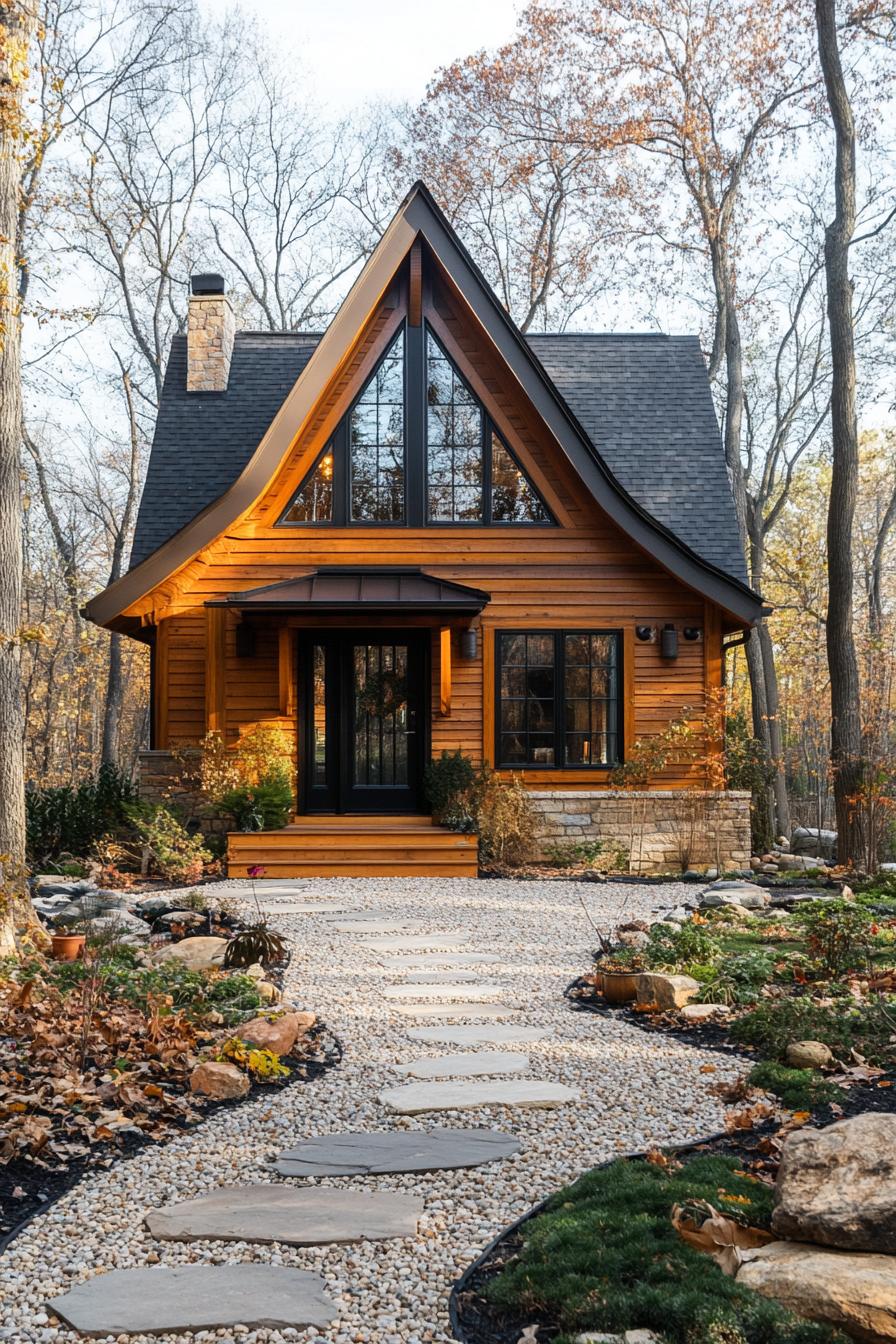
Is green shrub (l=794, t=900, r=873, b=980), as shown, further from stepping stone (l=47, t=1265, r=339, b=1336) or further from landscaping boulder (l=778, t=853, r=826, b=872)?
landscaping boulder (l=778, t=853, r=826, b=872)

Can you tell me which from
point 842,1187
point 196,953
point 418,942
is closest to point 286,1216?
point 842,1187

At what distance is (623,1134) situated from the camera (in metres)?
4.42

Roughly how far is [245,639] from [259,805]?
6.75 feet

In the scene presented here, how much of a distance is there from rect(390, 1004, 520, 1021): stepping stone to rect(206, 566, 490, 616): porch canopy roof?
6624 millimetres

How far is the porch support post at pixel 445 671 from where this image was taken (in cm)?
1343

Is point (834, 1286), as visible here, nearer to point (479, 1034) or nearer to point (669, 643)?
point (479, 1034)

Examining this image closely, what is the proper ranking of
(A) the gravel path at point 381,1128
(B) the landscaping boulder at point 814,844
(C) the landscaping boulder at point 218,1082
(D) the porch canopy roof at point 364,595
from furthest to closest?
1. (B) the landscaping boulder at point 814,844
2. (D) the porch canopy roof at point 364,595
3. (C) the landscaping boulder at point 218,1082
4. (A) the gravel path at point 381,1128

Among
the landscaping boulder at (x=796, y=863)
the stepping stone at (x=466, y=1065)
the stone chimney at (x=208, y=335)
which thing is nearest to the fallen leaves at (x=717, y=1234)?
the stepping stone at (x=466, y=1065)

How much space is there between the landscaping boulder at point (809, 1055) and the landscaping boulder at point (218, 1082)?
2242mm

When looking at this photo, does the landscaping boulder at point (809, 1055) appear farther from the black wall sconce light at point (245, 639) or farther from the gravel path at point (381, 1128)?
the black wall sconce light at point (245, 639)


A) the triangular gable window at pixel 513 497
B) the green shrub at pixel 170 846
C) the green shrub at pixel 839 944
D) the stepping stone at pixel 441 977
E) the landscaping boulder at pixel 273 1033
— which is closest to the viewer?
the landscaping boulder at pixel 273 1033

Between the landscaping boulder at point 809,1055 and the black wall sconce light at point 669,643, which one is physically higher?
the black wall sconce light at point 669,643

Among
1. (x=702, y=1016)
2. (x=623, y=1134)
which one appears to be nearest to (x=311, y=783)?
(x=702, y=1016)

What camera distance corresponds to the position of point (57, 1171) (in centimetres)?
416
